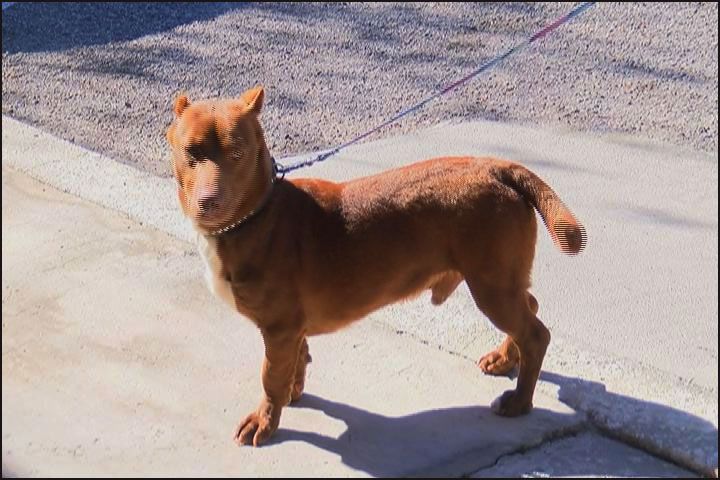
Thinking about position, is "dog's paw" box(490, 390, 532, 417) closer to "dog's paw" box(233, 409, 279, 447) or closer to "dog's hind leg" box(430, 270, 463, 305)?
"dog's hind leg" box(430, 270, 463, 305)

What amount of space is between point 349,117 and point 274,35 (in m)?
1.87

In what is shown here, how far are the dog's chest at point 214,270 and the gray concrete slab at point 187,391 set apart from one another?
1.70ft

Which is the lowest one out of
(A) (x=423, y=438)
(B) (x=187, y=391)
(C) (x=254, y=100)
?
(B) (x=187, y=391)

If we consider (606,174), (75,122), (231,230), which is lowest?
(75,122)

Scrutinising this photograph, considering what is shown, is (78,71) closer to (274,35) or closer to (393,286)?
(274,35)

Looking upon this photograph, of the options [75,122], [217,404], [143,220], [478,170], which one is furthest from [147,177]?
[478,170]

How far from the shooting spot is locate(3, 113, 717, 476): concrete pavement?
147 inches

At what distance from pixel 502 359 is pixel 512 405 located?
0.96 feet

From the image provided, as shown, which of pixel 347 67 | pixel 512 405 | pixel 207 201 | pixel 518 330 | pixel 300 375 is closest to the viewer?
pixel 207 201

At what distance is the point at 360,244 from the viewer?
3.69m

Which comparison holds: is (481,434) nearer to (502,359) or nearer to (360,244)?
(502,359)

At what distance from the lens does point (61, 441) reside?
3805 millimetres

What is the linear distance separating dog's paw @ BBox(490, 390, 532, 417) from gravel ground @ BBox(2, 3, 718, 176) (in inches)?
113

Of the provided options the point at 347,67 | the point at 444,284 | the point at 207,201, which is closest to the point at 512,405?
the point at 444,284
